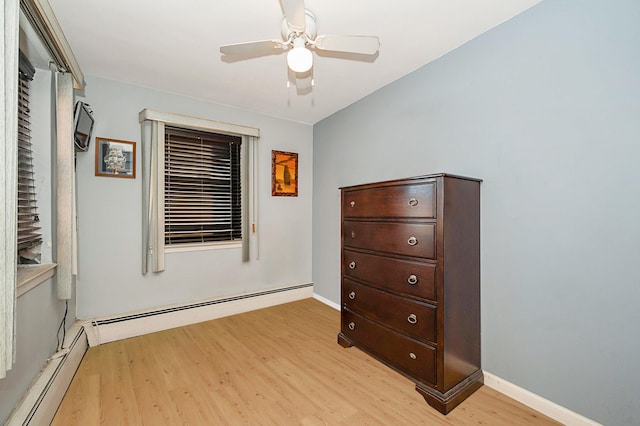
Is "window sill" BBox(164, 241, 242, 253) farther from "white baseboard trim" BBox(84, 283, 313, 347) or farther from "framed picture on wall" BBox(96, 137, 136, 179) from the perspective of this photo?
"framed picture on wall" BBox(96, 137, 136, 179)

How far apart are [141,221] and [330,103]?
237cm

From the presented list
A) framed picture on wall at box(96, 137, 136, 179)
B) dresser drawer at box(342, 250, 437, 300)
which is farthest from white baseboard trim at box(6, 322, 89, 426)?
dresser drawer at box(342, 250, 437, 300)

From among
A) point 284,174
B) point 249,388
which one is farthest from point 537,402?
point 284,174

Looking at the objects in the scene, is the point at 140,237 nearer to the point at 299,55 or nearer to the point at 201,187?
the point at 201,187

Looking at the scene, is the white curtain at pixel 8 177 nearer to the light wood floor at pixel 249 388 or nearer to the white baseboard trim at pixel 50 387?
the white baseboard trim at pixel 50 387

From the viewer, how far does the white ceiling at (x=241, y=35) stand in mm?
1686

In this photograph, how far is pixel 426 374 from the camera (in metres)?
1.73

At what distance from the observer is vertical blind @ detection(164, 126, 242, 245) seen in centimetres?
288

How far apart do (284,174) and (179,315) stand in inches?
79.2

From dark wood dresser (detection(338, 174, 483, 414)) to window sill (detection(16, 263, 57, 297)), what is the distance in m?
2.06

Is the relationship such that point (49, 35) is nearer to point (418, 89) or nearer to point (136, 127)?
point (136, 127)

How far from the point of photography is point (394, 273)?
1.95 meters

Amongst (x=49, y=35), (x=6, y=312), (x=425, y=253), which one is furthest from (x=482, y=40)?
(x=6, y=312)

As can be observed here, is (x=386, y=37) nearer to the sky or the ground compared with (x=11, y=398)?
nearer to the sky
